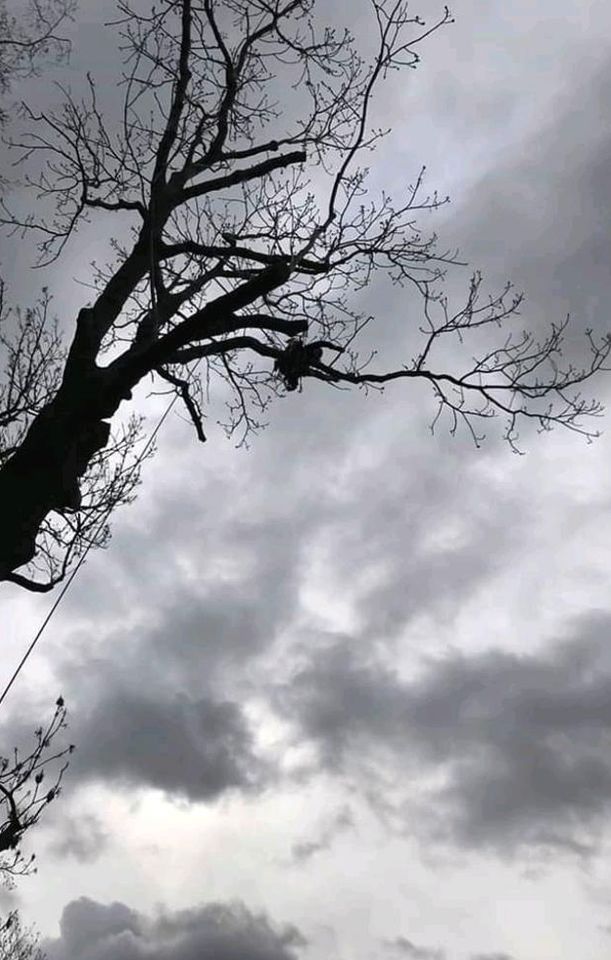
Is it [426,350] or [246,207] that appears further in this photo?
[246,207]

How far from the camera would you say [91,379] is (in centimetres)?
558

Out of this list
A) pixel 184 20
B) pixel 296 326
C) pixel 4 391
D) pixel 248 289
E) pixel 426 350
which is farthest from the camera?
pixel 4 391

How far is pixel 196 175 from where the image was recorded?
795 centimetres

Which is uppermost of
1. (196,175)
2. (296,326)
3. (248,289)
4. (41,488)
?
(196,175)

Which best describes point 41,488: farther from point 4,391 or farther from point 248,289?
point 4,391

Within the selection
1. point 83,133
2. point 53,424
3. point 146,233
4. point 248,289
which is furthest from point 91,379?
point 83,133

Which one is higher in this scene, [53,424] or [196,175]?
[196,175]

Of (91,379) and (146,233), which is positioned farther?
(146,233)

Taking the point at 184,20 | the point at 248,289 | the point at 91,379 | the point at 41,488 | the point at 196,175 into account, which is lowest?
the point at 41,488

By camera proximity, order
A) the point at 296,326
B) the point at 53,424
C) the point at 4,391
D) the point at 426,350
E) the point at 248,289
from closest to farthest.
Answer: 1. the point at 248,289
2. the point at 53,424
3. the point at 296,326
4. the point at 426,350
5. the point at 4,391

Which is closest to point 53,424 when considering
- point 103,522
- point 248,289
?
point 248,289

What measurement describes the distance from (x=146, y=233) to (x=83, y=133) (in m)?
1.75

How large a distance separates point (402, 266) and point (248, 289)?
3294 mm

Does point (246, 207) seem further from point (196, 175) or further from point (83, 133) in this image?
point (83, 133)
